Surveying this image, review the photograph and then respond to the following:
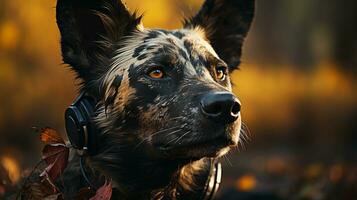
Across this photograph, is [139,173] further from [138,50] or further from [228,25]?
[228,25]

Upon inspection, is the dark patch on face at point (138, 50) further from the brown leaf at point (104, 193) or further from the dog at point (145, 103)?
the brown leaf at point (104, 193)

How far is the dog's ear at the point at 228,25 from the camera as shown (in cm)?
536

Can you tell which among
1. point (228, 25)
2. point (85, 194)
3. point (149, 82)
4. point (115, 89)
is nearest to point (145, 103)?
point (149, 82)

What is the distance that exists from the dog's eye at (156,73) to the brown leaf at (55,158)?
0.66 m

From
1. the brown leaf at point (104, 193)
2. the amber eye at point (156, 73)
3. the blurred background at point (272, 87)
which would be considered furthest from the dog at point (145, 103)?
the blurred background at point (272, 87)

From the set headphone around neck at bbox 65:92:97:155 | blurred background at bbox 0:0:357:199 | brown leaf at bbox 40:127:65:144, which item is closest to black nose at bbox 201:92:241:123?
headphone around neck at bbox 65:92:97:155

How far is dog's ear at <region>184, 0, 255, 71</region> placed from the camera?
536cm

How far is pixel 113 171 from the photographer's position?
4.72 metres

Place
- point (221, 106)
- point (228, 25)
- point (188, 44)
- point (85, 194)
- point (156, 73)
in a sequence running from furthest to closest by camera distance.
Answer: point (228, 25) < point (188, 44) < point (156, 73) < point (85, 194) < point (221, 106)

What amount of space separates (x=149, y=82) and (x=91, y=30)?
593 millimetres

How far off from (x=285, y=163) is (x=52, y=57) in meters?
3.73

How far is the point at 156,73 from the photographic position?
4.62 m

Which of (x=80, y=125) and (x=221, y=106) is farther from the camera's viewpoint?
(x=80, y=125)

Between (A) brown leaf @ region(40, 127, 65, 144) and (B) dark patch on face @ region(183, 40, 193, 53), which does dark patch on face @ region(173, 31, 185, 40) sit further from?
(A) brown leaf @ region(40, 127, 65, 144)
